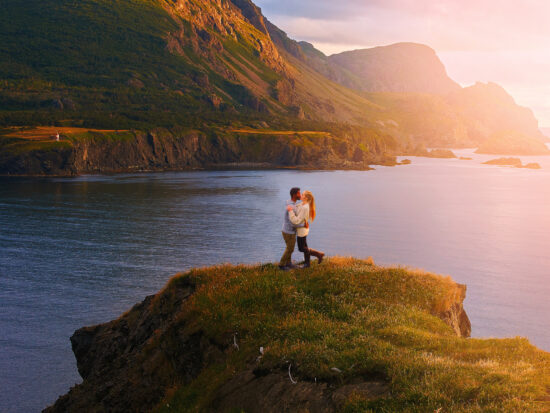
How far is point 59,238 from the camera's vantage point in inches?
2653

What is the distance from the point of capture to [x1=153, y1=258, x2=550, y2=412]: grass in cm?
1101

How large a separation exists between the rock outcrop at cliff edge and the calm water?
8.52 m

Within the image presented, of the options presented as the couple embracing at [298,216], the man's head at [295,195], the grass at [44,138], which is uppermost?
the grass at [44,138]

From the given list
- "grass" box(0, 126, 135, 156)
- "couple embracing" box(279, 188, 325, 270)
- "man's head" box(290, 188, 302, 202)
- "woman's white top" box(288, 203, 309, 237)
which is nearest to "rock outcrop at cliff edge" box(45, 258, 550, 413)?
"couple embracing" box(279, 188, 325, 270)

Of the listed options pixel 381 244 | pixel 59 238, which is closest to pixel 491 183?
pixel 381 244

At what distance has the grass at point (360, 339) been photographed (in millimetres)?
11008

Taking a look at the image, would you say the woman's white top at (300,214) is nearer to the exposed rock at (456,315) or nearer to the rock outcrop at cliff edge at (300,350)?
the rock outcrop at cliff edge at (300,350)

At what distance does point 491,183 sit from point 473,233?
95518 mm

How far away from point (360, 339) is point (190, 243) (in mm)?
53059

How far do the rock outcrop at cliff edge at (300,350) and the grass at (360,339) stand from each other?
43 mm

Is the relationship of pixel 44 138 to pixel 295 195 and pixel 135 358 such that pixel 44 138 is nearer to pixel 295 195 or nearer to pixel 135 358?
pixel 135 358

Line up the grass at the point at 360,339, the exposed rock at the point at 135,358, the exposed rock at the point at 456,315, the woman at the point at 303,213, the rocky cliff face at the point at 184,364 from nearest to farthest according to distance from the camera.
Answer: the grass at the point at 360,339, the rocky cliff face at the point at 184,364, the exposed rock at the point at 135,358, the exposed rock at the point at 456,315, the woman at the point at 303,213

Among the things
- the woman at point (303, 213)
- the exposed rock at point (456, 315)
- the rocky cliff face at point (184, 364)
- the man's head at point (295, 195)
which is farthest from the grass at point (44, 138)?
the exposed rock at point (456, 315)

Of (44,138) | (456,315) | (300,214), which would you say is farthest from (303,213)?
(44,138)
